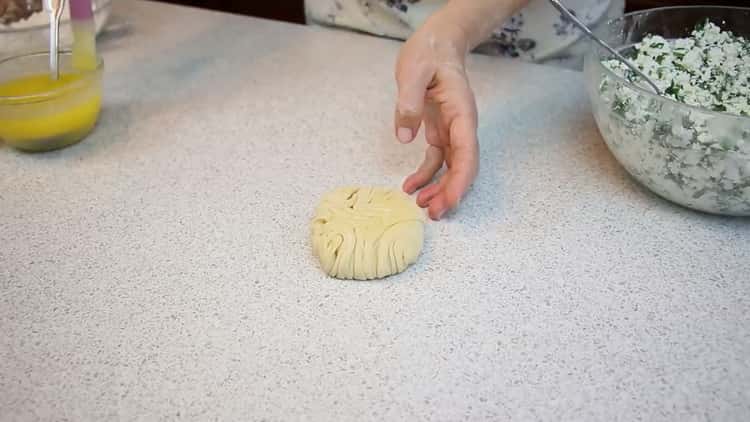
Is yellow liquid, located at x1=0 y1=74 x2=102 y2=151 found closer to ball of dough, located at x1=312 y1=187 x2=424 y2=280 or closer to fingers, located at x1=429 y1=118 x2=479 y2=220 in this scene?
ball of dough, located at x1=312 y1=187 x2=424 y2=280

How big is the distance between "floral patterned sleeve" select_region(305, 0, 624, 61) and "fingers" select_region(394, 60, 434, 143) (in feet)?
1.33

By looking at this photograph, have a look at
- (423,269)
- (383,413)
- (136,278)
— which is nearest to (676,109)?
(423,269)

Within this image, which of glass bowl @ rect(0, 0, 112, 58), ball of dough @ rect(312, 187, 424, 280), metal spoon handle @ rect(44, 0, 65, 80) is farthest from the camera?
glass bowl @ rect(0, 0, 112, 58)

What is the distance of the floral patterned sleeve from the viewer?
1185 mm

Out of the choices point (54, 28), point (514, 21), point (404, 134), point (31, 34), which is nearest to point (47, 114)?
A: point (54, 28)

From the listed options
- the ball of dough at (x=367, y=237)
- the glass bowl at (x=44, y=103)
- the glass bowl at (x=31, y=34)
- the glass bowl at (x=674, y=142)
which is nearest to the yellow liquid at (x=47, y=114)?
the glass bowl at (x=44, y=103)

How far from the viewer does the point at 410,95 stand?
0.83m

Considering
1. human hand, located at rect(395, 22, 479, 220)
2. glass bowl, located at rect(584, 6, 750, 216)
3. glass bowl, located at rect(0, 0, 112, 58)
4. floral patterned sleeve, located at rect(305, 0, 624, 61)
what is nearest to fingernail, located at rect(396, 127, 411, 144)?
human hand, located at rect(395, 22, 479, 220)

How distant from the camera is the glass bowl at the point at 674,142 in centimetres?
71

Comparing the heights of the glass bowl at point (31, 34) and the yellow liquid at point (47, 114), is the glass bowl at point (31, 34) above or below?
above

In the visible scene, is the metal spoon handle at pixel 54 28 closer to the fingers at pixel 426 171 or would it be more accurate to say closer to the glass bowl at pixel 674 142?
the fingers at pixel 426 171

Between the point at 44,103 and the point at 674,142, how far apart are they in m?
0.85

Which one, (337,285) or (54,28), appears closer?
(337,285)

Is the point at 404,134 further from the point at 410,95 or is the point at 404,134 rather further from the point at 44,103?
the point at 44,103
